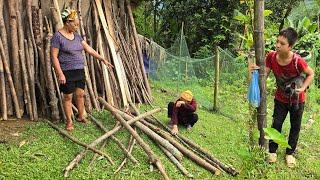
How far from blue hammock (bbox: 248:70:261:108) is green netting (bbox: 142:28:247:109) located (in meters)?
4.62

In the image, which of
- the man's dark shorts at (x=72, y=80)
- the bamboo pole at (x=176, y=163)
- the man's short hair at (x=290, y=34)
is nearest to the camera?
the man's short hair at (x=290, y=34)

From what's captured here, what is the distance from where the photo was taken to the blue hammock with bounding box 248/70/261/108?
4.27 metres

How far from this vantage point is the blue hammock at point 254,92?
4.27m

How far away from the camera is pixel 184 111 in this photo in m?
6.61

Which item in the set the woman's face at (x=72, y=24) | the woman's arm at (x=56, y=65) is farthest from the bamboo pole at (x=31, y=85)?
the woman's face at (x=72, y=24)

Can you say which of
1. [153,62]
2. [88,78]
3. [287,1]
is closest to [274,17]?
[287,1]

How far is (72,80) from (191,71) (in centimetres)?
473

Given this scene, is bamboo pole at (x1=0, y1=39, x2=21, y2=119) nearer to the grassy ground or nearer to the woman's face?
the grassy ground

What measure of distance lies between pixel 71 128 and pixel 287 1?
523 inches

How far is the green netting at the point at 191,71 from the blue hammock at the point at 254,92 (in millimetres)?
4621

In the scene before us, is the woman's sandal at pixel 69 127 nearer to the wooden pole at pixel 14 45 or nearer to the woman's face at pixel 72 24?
the wooden pole at pixel 14 45

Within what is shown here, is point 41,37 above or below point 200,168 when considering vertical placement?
above

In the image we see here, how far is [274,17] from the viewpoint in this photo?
57.1 feet

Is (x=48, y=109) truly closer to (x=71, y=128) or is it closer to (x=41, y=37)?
(x=71, y=128)
